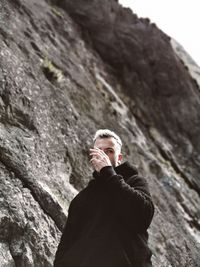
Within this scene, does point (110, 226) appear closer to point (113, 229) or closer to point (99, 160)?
point (113, 229)

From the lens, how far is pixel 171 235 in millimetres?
9852

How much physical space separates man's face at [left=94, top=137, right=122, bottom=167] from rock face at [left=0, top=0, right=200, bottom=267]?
2.17 metres

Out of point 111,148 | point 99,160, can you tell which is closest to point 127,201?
point 99,160

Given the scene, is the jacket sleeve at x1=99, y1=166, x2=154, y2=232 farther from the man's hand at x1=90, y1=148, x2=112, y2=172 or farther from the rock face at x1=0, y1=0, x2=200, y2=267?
the rock face at x1=0, y1=0, x2=200, y2=267

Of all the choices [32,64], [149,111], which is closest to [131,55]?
[149,111]

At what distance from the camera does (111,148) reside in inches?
163

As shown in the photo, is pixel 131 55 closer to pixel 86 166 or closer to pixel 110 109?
pixel 110 109

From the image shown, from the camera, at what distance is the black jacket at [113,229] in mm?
3580

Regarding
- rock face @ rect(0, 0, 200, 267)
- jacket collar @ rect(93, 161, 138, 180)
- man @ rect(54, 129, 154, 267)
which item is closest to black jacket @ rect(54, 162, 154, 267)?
man @ rect(54, 129, 154, 267)

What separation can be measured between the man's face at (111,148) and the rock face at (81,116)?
2.17 metres

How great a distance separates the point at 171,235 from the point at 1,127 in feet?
15.5

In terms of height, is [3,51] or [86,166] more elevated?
[3,51]

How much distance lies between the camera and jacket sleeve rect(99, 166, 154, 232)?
3637 mm

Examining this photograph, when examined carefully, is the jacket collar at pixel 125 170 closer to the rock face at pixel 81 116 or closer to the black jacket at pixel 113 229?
the black jacket at pixel 113 229
